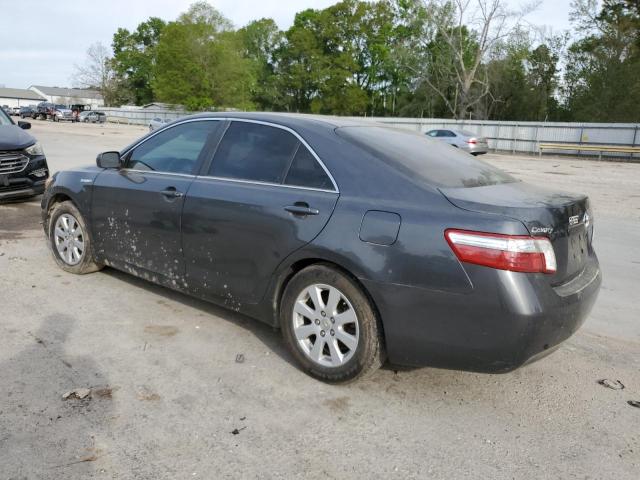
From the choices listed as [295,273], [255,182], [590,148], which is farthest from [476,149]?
[295,273]

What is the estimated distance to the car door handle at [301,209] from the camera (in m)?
3.44

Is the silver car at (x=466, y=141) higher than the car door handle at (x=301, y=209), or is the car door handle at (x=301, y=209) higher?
the car door handle at (x=301, y=209)

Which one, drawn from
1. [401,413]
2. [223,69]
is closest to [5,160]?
[401,413]

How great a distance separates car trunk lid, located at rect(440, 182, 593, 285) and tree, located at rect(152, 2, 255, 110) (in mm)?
63303

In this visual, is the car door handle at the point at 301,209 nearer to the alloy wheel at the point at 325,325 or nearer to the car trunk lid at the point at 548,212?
the alloy wheel at the point at 325,325

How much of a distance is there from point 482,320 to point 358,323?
0.70 m

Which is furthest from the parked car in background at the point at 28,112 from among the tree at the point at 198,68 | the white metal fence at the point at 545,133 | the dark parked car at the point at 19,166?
the dark parked car at the point at 19,166

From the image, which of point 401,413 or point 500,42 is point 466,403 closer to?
point 401,413

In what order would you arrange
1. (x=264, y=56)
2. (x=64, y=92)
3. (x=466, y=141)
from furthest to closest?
(x=64, y=92), (x=264, y=56), (x=466, y=141)

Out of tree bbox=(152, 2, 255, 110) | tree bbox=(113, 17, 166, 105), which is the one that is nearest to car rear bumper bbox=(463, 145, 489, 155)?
tree bbox=(152, 2, 255, 110)

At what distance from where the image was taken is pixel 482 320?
9.54 ft

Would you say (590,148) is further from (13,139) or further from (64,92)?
(64,92)

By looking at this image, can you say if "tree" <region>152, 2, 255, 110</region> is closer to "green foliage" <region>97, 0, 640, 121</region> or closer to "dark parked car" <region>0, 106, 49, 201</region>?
"green foliage" <region>97, 0, 640, 121</region>

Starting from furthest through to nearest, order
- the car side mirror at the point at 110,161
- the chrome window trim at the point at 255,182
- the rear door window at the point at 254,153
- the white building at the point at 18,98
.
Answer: the white building at the point at 18,98 < the car side mirror at the point at 110,161 < the rear door window at the point at 254,153 < the chrome window trim at the point at 255,182
